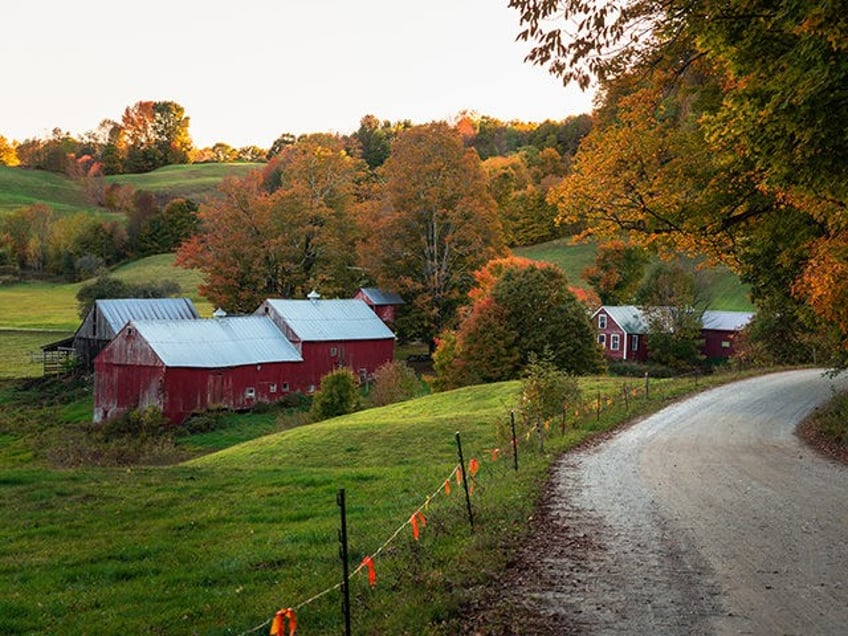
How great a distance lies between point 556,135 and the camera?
449 ft

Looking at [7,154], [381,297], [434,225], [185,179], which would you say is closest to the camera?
[434,225]

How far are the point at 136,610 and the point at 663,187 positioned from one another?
1243cm

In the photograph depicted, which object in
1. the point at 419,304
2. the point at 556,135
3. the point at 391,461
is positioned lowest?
the point at 391,461

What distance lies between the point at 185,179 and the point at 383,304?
316 ft

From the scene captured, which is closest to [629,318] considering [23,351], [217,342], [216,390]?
[217,342]

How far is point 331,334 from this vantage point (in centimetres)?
5247

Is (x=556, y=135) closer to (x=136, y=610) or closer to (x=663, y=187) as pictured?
(x=663, y=187)

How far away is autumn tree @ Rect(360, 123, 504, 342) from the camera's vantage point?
58.0 meters

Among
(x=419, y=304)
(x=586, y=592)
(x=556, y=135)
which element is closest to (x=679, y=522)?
(x=586, y=592)

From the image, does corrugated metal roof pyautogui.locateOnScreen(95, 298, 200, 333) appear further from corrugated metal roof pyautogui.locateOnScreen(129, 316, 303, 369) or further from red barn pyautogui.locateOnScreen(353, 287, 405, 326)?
red barn pyautogui.locateOnScreen(353, 287, 405, 326)

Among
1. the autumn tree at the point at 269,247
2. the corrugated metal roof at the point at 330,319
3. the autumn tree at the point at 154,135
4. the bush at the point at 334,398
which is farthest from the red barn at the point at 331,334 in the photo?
the autumn tree at the point at 154,135

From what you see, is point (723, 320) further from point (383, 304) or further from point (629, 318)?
point (383, 304)

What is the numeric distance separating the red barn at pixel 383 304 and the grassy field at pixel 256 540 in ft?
124

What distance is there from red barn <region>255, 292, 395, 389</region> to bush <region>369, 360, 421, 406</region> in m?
8.70
